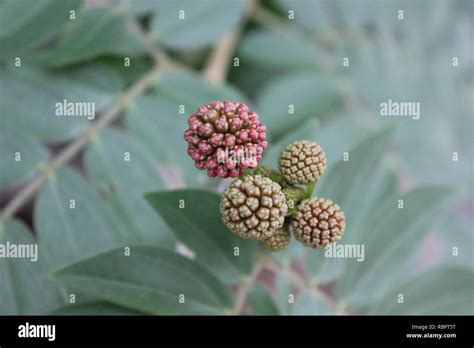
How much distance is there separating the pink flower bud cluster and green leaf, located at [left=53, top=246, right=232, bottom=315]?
29cm

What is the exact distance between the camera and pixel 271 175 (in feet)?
2.37

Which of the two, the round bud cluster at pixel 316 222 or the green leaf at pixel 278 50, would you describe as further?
the green leaf at pixel 278 50

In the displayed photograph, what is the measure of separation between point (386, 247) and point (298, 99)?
528 mm

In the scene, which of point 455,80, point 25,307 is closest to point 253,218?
point 25,307

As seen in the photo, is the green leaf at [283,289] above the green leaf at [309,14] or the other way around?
the other way around

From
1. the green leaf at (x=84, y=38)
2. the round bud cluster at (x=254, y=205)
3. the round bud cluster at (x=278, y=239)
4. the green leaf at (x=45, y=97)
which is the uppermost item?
the green leaf at (x=84, y=38)

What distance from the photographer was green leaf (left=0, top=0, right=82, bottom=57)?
103 centimetres

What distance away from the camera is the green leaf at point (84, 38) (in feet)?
3.61

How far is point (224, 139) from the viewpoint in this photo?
2.09 ft

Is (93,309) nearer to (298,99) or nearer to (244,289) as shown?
(244,289)

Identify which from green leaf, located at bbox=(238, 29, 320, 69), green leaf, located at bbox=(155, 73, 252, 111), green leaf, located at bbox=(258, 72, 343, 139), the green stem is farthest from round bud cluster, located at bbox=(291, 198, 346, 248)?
green leaf, located at bbox=(238, 29, 320, 69)

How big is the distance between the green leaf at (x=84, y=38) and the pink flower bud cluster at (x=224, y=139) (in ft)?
1.85

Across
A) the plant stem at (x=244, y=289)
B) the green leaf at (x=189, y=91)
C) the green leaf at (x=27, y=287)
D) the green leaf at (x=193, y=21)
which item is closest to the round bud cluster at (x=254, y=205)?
the plant stem at (x=244, y=289)

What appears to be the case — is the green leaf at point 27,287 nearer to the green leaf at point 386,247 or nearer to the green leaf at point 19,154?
the green leaf at point 19,154
